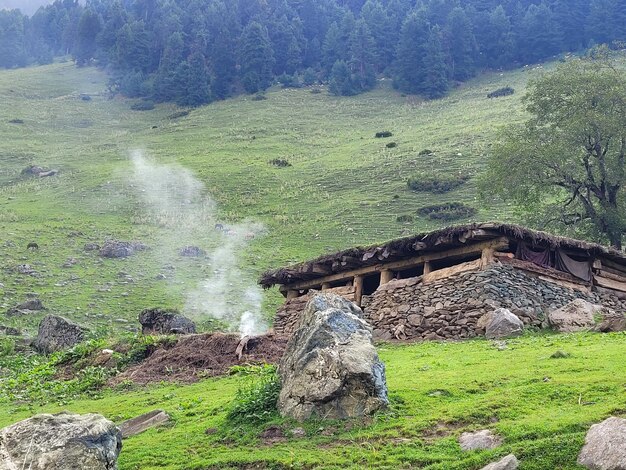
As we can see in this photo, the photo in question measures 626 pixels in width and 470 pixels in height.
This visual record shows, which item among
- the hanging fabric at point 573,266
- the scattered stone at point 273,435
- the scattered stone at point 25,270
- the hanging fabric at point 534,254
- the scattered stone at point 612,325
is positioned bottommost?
the scattered stone at point 25,270

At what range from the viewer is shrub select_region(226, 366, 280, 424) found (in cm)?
1320

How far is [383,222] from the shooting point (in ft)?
183

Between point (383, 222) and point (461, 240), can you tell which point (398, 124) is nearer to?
point (383, 222)

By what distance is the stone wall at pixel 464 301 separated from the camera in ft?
70.9

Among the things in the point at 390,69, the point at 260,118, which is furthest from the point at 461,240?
the point at 390,69

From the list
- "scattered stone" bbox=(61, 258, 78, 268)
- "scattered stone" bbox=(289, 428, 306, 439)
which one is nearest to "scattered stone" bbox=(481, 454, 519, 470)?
"scattered stone" bbox=(289, 428, 306, 439)

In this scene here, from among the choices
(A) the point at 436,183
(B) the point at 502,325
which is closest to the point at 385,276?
(B) the point at 502,325

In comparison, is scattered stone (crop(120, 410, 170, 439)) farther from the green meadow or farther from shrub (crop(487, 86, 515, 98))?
shrub (crop(487, 86, 515, 98))

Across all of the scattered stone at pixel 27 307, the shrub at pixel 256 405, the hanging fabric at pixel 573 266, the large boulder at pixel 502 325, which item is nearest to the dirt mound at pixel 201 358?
the large boulder at pixel 502 325

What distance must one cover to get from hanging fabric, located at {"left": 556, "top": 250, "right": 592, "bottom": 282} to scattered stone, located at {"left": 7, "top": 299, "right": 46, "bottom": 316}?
23936 mm

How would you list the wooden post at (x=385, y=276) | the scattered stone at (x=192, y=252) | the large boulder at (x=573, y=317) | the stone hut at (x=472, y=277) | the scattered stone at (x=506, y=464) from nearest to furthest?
the scattered stone at (x=506, y=464) → the large boulder at (x=573, y=317) → the stone hut at (x=472, y=277) → the wooden post at (x=385, y=276) → the scattered stone at (x=192, y=252)

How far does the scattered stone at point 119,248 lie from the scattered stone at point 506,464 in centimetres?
4214

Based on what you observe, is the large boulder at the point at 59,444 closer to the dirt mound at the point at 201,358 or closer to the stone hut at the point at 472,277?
the dirt mound at the point at 201,358

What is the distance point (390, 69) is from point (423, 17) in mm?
9522
